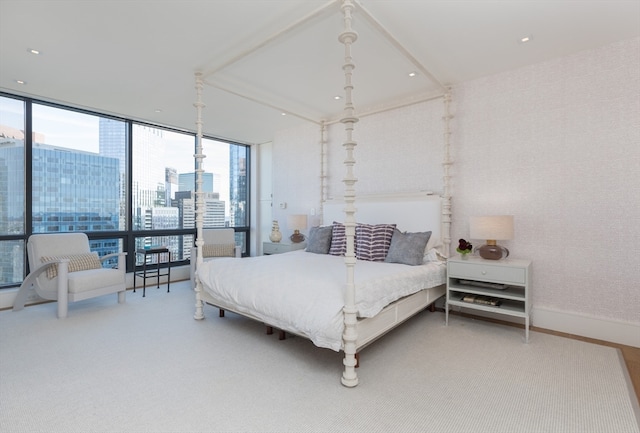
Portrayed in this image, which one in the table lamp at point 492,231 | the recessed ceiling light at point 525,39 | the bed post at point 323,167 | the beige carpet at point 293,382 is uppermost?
the recessed ceiling light at point 525,39

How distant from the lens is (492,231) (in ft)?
10.3

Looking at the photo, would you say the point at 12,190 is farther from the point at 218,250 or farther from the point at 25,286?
the point at 218,250

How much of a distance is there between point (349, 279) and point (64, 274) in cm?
346

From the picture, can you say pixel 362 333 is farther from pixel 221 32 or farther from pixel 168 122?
pixel 168 122

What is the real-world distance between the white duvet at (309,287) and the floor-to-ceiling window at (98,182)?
249 cm

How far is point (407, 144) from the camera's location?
4.23m

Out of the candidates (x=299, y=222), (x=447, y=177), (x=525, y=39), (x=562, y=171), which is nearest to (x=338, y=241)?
(x=299, y=222)

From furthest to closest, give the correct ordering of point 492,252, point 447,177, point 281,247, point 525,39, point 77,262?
point 281,247
point 77,262
point 447,177
point 492,252
point 525,39

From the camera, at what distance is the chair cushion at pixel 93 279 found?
→ 3645 millimetres

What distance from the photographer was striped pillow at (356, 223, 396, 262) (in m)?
3.63

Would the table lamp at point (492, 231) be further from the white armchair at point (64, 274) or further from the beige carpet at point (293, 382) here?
the white armchair at point (64, 274)

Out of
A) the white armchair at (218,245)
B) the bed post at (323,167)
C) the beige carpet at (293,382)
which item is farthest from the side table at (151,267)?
the bed post at (323,167)

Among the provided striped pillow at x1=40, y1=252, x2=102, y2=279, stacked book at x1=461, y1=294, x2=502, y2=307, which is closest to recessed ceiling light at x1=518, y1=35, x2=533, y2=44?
stacked book at x1=461, y1=294, x2=502, y2=307

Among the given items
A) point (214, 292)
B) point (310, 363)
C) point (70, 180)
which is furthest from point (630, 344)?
point (70, 180)
